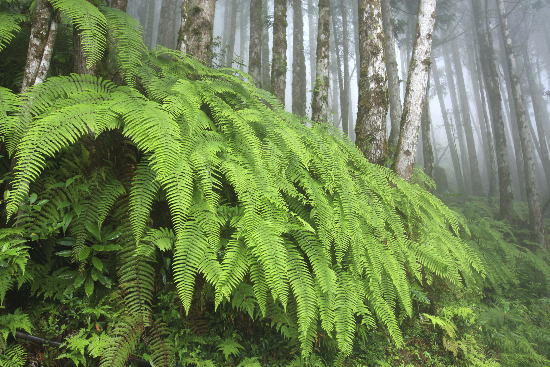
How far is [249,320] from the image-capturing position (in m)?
2.45

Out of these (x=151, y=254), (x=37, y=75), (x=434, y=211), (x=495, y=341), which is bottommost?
(x=495, y=341)

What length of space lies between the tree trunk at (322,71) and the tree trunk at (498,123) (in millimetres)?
6386

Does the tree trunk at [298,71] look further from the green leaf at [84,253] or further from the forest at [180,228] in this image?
the green leaf at [84,253]

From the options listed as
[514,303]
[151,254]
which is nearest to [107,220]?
[151,254]

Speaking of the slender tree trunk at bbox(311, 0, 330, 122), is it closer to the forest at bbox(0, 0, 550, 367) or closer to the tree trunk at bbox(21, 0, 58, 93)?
the forest at bbox(0, 0, 550, 367)

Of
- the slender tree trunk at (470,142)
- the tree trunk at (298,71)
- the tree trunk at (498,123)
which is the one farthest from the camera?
the slender tree trunk at (470,142)

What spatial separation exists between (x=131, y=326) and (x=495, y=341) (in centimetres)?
382

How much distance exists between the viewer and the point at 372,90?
4211 millimetres

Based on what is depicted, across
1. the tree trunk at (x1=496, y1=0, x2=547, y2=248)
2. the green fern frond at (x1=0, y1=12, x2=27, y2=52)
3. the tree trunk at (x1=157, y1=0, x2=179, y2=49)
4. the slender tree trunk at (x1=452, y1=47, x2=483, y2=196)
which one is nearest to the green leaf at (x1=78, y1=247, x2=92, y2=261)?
the green fern frond at (x1=0, y1=12, x2=27, y2=52)

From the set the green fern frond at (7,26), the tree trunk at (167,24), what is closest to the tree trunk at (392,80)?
the green fern frond at (7,26)

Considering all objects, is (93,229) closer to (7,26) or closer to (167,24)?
(7,26)

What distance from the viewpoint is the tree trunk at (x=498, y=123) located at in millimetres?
8469

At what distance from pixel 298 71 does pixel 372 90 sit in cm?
863

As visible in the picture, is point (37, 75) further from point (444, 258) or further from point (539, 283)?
point (539, 283)
